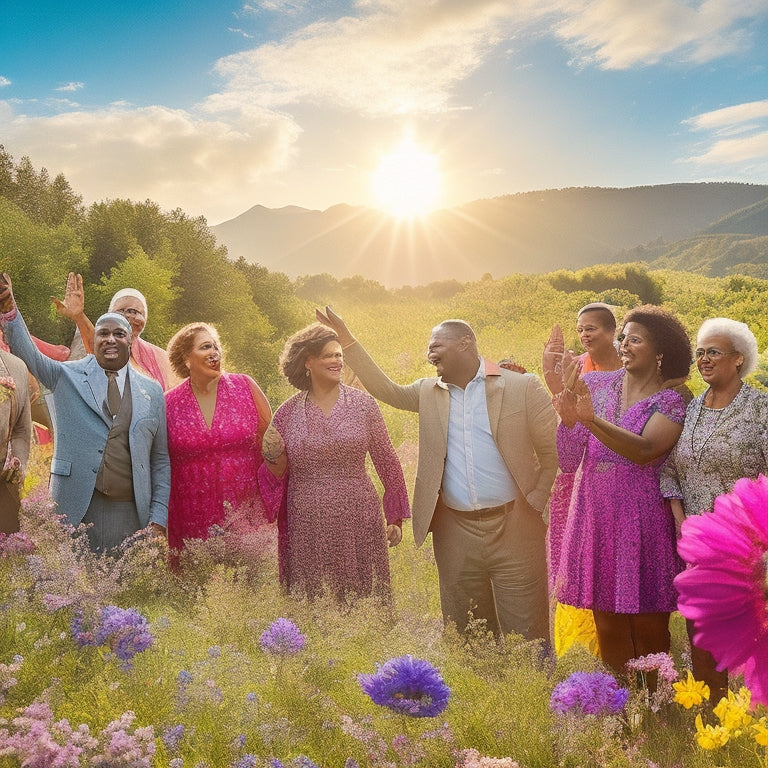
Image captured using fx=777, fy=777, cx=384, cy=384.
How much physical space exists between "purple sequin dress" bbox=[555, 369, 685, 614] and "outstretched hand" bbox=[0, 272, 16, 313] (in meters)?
2.87

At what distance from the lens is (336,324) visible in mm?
4547

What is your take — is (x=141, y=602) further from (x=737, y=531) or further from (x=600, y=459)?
(x=737, y=531)

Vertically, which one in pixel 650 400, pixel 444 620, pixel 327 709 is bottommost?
pixel 444 620

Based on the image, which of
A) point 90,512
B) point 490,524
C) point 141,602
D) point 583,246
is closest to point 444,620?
point 490,524

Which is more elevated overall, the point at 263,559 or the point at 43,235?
the point at 43,235

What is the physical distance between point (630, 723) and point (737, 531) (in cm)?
207

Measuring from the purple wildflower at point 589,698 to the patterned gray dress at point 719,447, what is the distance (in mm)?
1404

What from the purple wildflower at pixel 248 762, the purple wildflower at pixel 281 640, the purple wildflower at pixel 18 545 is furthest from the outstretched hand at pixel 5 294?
the purple wildflower at pixel 248 762

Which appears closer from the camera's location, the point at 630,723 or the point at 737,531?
the point at 737,531

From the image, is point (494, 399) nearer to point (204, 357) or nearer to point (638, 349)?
point (638, 349)

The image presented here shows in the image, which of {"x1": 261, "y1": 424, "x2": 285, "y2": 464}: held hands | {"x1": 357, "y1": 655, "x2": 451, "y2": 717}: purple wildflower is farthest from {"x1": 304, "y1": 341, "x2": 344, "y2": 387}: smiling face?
{"x1": 357, "y1": 655, "x2": 451, "y2": 717}: purple wildflower

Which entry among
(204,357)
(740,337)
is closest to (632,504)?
(740,337)

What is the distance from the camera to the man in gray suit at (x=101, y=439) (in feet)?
13.8

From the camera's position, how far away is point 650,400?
3.71 m
